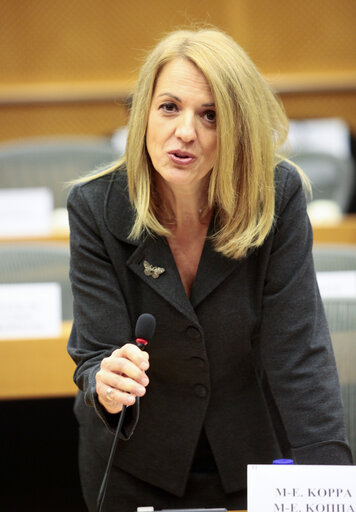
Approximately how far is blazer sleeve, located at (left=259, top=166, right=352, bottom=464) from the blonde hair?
62mm

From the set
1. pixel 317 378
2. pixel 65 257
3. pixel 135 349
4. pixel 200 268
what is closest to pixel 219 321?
pixel 200 268

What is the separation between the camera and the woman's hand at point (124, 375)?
A: 1.04 metres

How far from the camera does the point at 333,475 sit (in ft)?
3.32

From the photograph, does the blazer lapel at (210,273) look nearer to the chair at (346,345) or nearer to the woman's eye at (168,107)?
the woman's eye at (168,107)

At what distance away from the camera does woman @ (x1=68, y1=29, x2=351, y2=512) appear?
128 cm

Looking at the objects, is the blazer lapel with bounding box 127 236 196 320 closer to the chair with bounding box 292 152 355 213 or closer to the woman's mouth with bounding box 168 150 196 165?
the woman's mouth with bounding box 168 150 196 165

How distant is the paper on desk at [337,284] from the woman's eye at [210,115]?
0.70 meters

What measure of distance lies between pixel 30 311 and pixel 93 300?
26.0 inches

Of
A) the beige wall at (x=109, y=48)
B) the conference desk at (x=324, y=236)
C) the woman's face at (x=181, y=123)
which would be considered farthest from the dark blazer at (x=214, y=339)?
the beige wall at (x=109, y=48)

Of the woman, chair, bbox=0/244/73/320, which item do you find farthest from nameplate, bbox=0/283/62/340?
the woman

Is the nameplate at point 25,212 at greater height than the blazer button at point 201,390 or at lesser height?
greater

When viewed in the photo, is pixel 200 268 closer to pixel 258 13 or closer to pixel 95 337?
pixel 95 337

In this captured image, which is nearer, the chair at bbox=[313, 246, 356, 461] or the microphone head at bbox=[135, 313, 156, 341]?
the microphone head at bbox=[135, 313, 156, 341]

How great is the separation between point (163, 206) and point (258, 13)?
4173 mm
